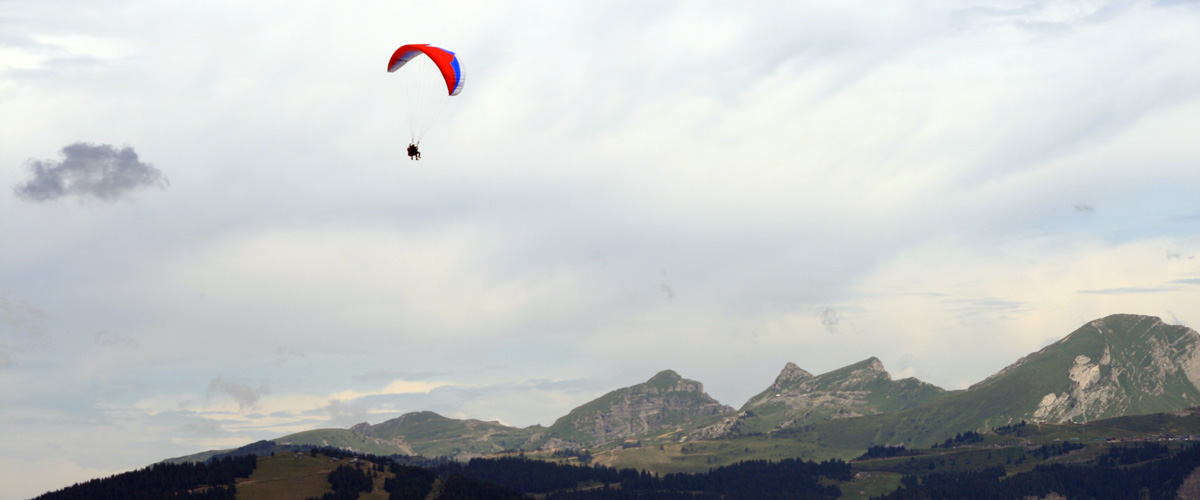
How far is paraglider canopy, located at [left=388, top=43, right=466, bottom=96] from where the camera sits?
17275cm

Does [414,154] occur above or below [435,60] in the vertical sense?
below

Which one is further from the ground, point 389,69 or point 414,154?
point 389,69

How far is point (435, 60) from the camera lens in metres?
174

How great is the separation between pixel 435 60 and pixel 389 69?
884 centimetres

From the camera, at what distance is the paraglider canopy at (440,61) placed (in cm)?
17275

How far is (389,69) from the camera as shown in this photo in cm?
17300

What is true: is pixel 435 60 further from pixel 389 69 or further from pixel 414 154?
pixel 414 154

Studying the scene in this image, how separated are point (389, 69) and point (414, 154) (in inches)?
765

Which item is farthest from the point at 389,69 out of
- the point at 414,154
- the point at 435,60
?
the point at 414,154

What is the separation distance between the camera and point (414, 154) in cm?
16575

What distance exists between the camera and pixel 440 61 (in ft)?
571

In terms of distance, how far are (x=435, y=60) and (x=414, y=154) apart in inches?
823
